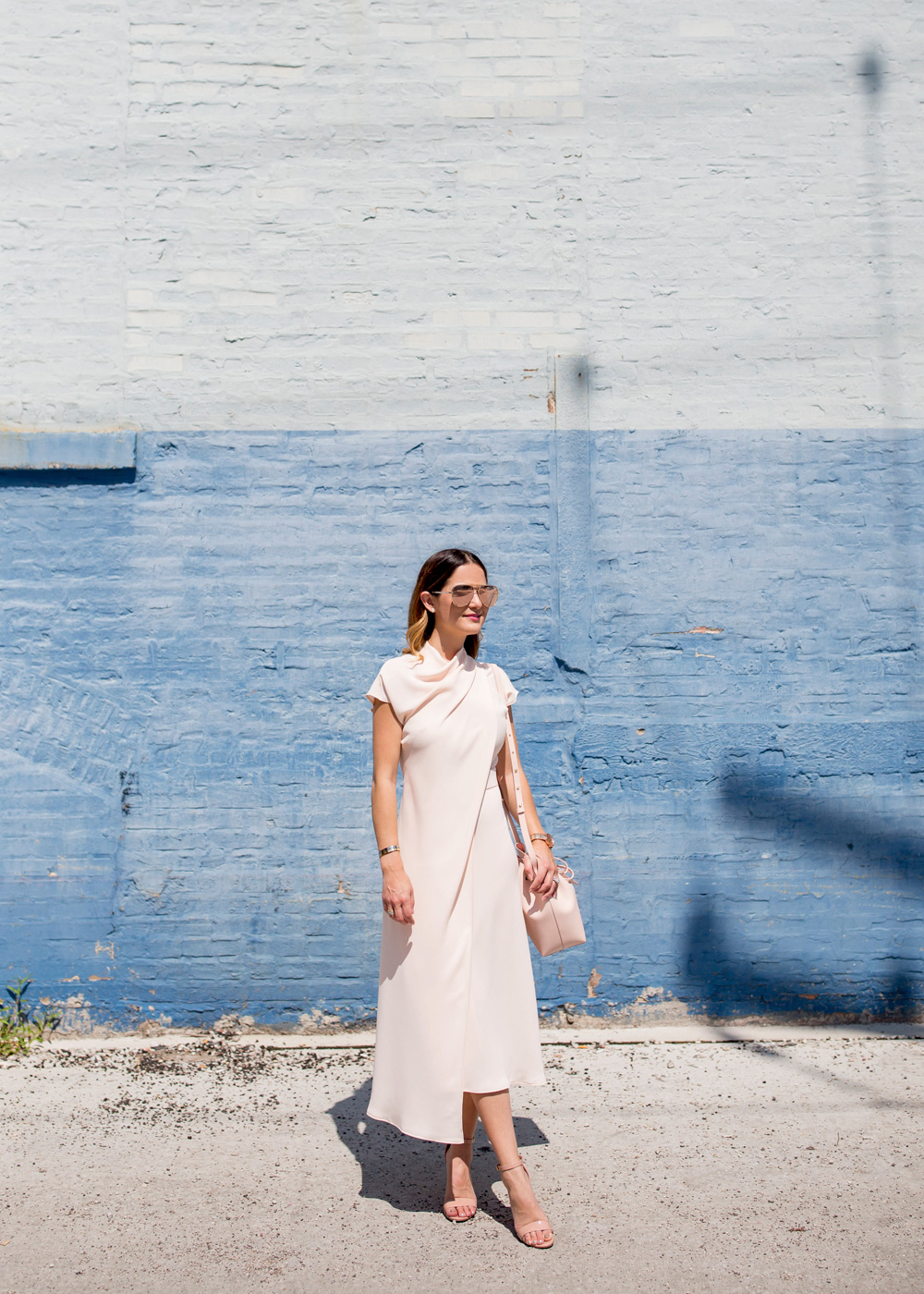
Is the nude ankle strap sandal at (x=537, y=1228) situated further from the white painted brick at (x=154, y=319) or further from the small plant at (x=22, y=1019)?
the white painted brick at (x=154, y=319)

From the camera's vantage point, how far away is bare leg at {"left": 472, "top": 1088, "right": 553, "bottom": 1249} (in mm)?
2738

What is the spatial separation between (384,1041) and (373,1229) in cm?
51

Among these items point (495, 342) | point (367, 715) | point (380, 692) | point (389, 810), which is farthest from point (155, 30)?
point (389, 810)

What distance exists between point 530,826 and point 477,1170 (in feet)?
3.80

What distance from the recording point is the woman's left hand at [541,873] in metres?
2.93

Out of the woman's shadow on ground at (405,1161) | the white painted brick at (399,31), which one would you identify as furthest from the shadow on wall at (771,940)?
the white painted brick at (399,31)

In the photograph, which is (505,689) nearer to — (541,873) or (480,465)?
(541,873)

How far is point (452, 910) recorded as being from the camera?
9.29ft

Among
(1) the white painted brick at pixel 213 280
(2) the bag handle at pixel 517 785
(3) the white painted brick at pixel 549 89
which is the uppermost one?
(3) the white painted brick at pixel 549 89

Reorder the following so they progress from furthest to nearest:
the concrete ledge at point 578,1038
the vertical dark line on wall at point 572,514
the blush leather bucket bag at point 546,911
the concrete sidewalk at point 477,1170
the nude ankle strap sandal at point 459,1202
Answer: the vertical dark line on wall at point 572,514 < the concrete ledge at point 578,1038 < the blush leather bucket bag at point 546,911 < the nude ankle strap sandal at point 459,1202 < the concrete sidewalk at point 477,1170

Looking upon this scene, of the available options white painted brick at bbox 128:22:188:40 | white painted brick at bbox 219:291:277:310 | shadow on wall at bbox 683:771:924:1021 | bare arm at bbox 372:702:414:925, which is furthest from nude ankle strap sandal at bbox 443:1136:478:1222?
white painted brick at bbox 128:22:188:40

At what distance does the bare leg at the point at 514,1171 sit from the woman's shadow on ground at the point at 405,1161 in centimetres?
14

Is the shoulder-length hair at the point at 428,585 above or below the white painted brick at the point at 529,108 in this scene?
below

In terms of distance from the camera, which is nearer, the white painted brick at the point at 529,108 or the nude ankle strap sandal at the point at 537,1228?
the nude ankle strap sandal at the point at 537,1228
